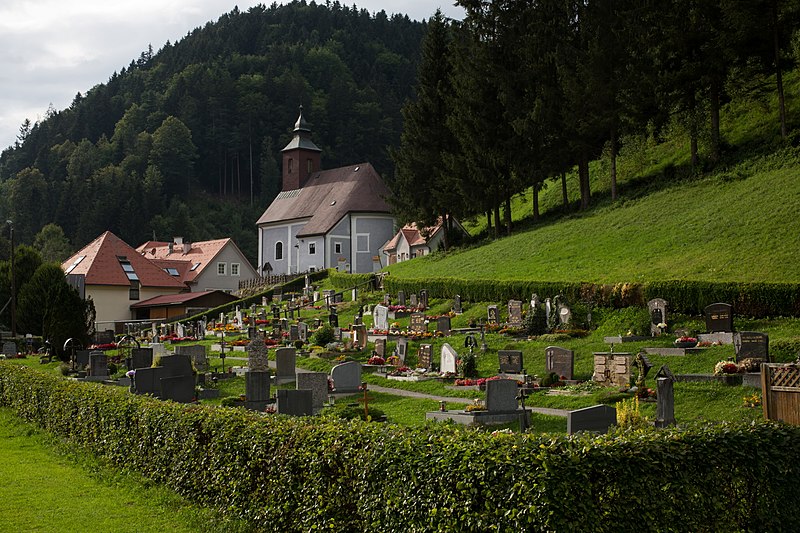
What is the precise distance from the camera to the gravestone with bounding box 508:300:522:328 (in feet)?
92.2

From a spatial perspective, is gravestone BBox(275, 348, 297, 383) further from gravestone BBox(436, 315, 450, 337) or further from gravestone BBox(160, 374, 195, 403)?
gravestone BBox(436, 315, 450, 337)

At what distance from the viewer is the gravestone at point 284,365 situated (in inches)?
898

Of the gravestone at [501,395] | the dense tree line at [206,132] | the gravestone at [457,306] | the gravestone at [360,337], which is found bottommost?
the gravestone at [501,395]

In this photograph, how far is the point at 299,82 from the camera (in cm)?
12112

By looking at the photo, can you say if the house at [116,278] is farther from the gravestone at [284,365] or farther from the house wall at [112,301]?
the gravestone at [284,365]

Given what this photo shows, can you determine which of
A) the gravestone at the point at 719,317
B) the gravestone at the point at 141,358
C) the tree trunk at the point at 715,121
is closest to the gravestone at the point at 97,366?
the gravestone at the point at 141,358

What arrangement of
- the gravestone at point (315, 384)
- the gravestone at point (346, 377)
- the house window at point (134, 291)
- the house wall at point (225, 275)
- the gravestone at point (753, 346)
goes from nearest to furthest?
the gravestone at point (315, 384), the gravestone at point (753, 346), the gravestone at point (346, 377), the house window at point (134, 291), the house wall at point (225, 275)

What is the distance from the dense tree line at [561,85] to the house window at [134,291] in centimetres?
1960

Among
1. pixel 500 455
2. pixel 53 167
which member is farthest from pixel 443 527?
pixel 53 167

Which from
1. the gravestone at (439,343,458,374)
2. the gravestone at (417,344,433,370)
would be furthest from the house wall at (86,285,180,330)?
the gravestone at (439,343,458,374)

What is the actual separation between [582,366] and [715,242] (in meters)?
11.1

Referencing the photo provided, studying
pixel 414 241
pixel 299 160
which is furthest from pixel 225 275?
pixel 414 241

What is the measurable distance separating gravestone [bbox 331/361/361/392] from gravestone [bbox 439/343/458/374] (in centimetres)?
299

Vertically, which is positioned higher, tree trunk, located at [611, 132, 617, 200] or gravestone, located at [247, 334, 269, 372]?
tree trunk, located at [611, 132, 617, 200]
